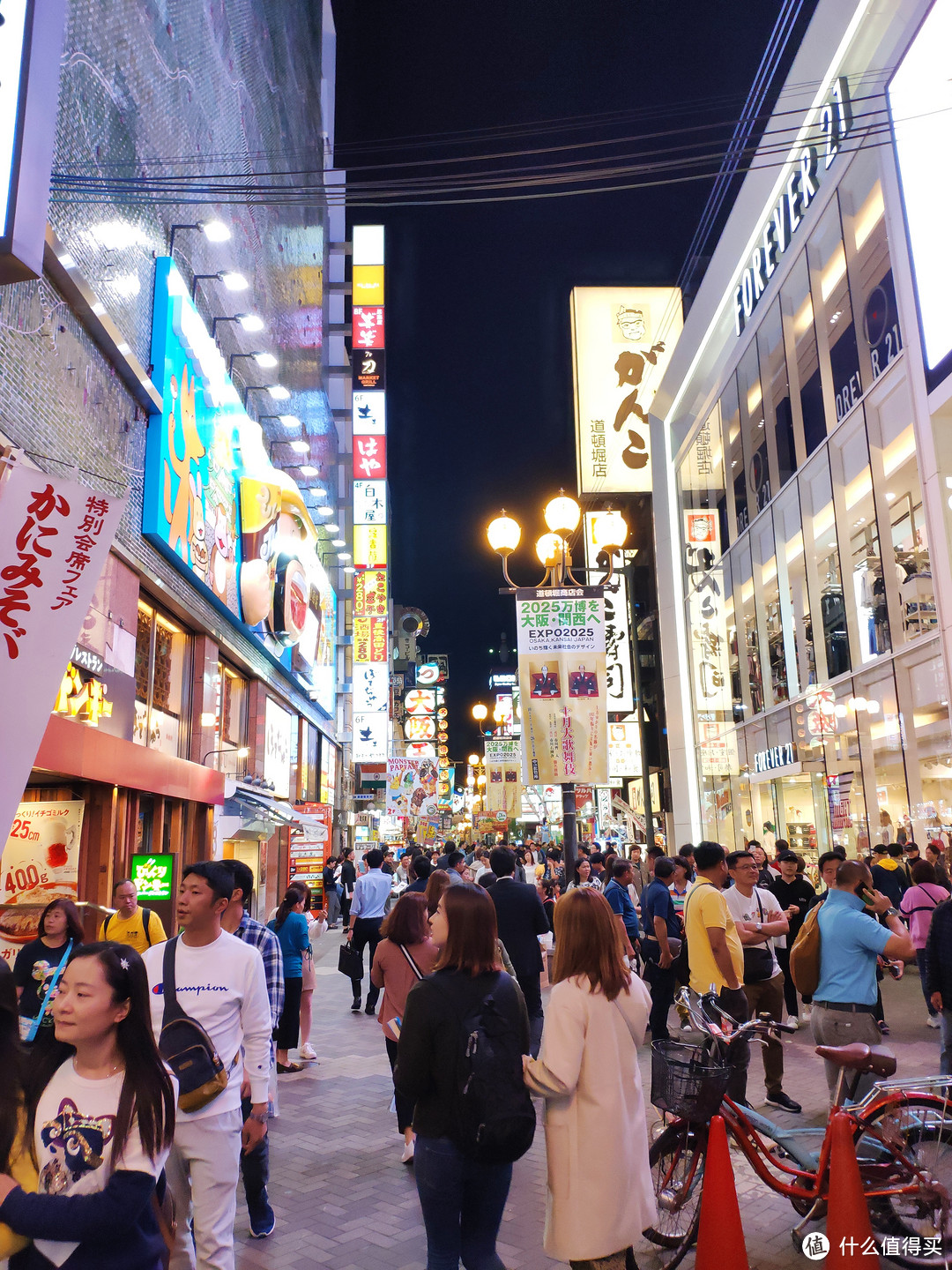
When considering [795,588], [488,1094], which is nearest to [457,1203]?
[488,1094]

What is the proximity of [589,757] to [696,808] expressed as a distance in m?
21.2

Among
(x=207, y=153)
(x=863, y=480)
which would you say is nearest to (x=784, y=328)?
(x=863, y=480)

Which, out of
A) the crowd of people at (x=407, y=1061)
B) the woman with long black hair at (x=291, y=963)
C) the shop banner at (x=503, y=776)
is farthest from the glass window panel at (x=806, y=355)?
the woman with long black hair at (x=291, y=963)

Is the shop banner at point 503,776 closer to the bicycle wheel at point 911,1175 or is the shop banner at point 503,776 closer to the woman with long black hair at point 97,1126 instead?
the bicycle wheel at point 911,1175

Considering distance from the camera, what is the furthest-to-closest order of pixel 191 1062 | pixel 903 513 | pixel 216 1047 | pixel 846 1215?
pixel 903 513 → pixel 846 1215 → pixel 216 1047 → pixel 191 1062

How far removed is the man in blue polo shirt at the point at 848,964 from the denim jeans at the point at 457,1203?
3.32 m

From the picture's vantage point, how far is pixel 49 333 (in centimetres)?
1012

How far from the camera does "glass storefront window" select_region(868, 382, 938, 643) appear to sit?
14797 millimetres

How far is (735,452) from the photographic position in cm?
2656

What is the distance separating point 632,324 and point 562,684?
31.8 meters

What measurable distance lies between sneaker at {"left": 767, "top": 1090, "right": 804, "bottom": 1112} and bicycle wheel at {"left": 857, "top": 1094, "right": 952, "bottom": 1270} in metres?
2.75

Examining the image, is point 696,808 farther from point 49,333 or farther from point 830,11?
point 49,333

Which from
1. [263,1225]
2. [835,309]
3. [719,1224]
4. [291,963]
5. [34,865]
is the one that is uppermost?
[835,309]

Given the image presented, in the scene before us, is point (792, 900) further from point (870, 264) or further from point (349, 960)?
point (870, 264)
